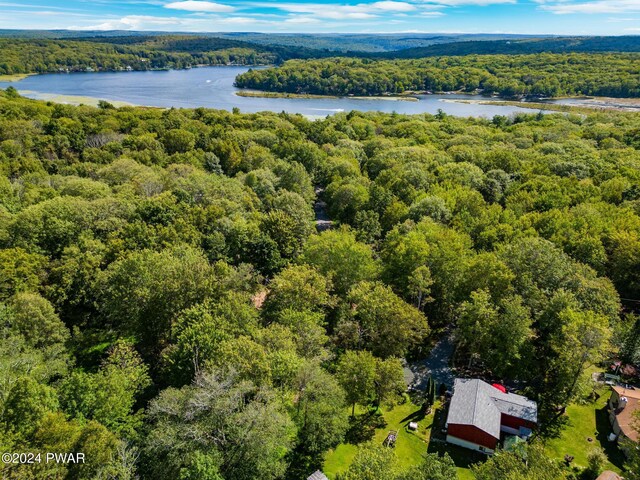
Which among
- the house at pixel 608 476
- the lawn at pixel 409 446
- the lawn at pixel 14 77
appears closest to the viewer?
the house at pixel 608 476

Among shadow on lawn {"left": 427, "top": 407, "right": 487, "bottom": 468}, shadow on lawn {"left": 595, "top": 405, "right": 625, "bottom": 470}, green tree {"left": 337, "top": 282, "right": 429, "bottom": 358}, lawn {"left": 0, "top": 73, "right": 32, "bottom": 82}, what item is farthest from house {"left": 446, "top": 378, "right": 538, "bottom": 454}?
lawn {"left": 0, "top": 73, "right": 32, "bottom": 82}

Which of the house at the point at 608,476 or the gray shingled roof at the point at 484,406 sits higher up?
the gray shingled roof at the point at 484,406

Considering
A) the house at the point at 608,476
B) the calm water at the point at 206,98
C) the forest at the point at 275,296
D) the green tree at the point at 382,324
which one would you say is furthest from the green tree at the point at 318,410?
the calm water at the point at 206,98

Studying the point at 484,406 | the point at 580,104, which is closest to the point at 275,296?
the point at 484,406

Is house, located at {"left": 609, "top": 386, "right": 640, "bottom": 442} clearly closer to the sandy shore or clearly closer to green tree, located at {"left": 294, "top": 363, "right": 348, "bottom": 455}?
green tree, located at {"left": 294, "top": 363, "right": 348, "bottom": 455}

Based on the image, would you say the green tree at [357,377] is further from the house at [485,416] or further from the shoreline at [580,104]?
the shoreline at [580,104]

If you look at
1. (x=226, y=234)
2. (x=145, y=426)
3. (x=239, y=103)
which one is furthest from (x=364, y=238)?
(x=239, y=103)

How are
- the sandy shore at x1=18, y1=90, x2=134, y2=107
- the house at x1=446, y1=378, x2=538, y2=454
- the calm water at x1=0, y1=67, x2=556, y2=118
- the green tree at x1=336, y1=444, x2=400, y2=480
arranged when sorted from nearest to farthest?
1. the green tree at x1=336, y1=444, x2=400, y2=480
2. the house at x1=446, y1=378, x2=538, y2=454
3. the sandy shore at x1=18, y1=90, x2=134, y2=107
4. the calm water at x1=0, y1=67, x2=556, y2=118
